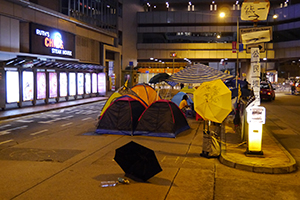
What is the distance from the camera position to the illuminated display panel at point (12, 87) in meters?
20.6

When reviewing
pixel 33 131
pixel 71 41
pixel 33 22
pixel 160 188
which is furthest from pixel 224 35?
pixel 160 188

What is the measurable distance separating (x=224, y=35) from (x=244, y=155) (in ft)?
188

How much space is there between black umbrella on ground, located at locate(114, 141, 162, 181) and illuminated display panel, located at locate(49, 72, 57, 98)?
66.3 feet

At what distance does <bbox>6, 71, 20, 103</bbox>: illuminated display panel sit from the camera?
812 inches

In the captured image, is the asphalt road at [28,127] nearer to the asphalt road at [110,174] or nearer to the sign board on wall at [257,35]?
the asphalt road at [110,174]

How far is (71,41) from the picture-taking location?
32906mm

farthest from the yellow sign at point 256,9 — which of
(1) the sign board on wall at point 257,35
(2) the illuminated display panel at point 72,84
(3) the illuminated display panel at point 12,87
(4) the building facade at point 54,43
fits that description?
(2) the illuminated display panel at point 72,84

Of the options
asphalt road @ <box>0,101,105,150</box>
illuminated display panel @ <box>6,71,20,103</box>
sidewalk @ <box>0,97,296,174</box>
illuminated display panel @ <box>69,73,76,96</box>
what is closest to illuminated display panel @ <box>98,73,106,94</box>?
illuminated display panel @ <box>69,73,76,96</box>

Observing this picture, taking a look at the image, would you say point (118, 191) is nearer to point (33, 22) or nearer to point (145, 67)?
point (33, 22)

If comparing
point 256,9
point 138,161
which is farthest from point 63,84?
point 138,161

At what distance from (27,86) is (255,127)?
18.2 metres

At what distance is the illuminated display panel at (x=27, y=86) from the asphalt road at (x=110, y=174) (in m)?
11.0

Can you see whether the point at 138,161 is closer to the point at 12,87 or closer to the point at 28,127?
the point at 28,127

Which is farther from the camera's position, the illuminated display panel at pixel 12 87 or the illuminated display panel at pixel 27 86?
the illuminated display panel at pixel 27 86
